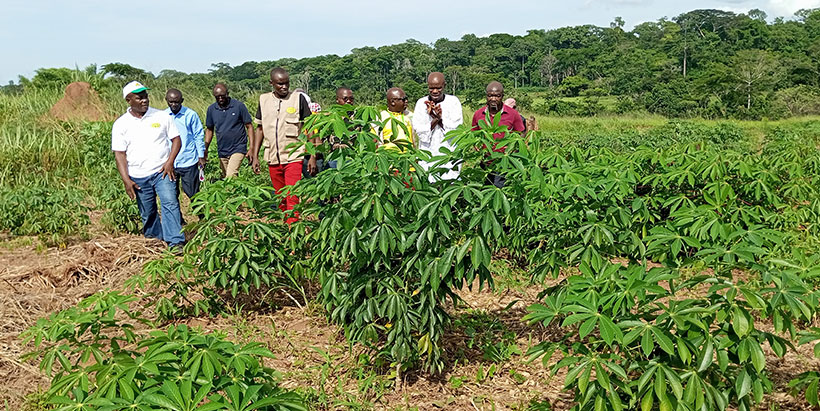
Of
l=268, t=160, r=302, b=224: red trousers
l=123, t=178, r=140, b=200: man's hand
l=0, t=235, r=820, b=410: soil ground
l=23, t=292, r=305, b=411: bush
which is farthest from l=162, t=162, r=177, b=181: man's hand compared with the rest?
l=23, t=292, r=305, b=411: bush

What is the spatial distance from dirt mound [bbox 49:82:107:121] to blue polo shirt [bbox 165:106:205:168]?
558cm

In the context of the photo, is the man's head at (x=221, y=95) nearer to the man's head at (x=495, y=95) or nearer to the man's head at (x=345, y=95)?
the man's head at (x=345, y=95)

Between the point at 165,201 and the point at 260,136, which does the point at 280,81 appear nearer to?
the point at 260,136

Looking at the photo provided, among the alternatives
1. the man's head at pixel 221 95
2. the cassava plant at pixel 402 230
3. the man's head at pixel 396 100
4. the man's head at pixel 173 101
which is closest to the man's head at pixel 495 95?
the man's head at pixel 396 100

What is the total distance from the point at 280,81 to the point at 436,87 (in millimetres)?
1201

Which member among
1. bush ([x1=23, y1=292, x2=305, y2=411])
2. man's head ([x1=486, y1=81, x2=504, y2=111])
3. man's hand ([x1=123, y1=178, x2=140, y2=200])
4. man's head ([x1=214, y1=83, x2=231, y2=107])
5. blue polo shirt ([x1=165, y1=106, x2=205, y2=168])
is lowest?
bush ([x1=23, y1=292, x2=305, y2=411])

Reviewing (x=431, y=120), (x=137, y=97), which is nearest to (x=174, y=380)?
(x=431, y=120)

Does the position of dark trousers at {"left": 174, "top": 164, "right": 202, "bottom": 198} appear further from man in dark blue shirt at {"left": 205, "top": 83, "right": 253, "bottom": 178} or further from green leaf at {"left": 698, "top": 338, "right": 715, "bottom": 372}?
green leaf at {"left": 698, "top": 338, "right": 715, "bottom": 372}

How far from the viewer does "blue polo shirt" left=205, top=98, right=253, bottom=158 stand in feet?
19.6

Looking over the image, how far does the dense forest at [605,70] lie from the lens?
109ft

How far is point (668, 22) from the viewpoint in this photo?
290ft

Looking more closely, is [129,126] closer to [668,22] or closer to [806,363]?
[806,363]

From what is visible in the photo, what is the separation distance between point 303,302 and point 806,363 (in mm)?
2866

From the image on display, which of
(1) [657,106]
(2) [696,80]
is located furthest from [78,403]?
(2) [696,80]
